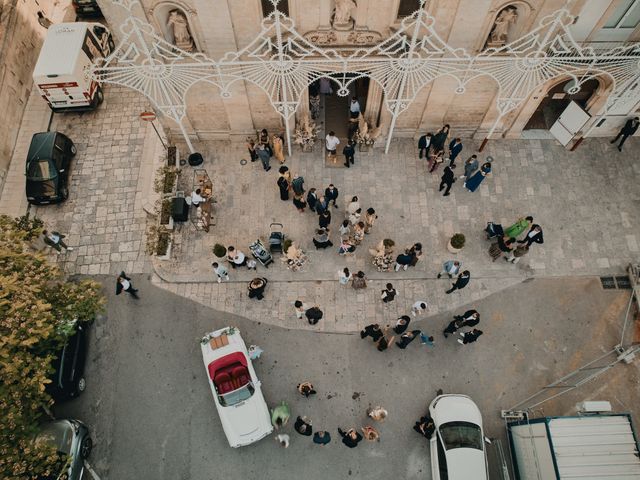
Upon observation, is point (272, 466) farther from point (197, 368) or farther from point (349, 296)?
point (349, 296)

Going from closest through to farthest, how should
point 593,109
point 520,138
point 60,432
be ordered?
point 60,432, point 593,109, point 520,138

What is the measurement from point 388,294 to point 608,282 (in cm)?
790

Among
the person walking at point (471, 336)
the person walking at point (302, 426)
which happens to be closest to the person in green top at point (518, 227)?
→ the person walking at point (471, 336)

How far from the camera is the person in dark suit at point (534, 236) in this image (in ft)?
48.3

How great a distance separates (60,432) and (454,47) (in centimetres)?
1630

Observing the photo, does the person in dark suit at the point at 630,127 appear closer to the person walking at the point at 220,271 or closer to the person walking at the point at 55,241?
the person walking at the point at 220,271

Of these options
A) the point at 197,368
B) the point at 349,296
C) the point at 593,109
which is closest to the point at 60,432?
the point at 197,368

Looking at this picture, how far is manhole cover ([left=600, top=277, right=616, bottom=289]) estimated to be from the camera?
1567 centimetres

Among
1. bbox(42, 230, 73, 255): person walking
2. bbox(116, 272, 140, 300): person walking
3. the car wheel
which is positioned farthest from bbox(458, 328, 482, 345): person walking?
bbox(42, 230, 73, 255): person walking

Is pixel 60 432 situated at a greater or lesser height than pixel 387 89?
lesser

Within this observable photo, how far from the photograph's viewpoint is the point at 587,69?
14.0 m

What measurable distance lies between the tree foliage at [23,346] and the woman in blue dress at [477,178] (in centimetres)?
1355

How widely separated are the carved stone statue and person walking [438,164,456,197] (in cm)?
581

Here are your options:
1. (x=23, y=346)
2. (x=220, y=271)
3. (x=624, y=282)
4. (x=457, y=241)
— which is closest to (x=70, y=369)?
(x=23, y=346)
